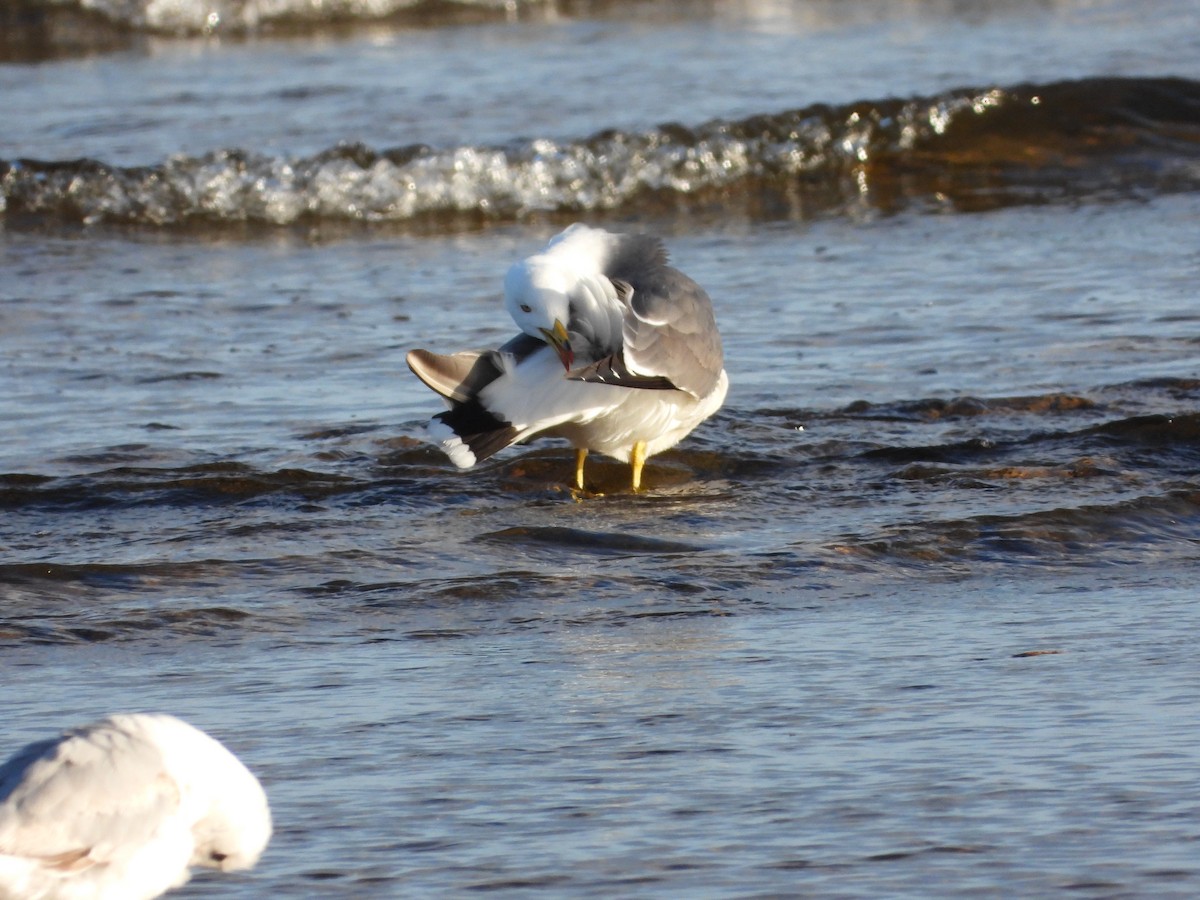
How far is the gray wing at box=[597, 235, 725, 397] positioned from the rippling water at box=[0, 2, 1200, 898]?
338 mm

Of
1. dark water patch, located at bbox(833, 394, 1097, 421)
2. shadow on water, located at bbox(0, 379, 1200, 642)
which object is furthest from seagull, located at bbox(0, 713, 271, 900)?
dark water patch, located at bbox(833, 394, 1097, 421)

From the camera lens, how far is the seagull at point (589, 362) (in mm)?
5242

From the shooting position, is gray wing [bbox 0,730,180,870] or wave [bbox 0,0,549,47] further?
wave [bbox 0,0,549,47]

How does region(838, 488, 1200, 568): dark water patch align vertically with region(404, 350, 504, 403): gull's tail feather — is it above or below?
below

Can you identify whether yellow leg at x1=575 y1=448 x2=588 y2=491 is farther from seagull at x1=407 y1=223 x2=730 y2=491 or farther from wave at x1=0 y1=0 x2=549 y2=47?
wave at x1=0 y1=0 x2=549 y2=47

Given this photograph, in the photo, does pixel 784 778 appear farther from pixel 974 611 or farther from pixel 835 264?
pixel 835 264

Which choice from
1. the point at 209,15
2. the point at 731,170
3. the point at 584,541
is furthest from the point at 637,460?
the point at 209,15

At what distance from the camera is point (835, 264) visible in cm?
873

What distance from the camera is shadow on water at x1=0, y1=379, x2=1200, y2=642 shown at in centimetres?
446

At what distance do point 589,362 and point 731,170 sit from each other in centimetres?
606

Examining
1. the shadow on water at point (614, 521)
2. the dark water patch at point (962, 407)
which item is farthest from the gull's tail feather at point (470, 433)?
the dark water patch at point (962, 407)

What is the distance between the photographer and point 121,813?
8.48 ft

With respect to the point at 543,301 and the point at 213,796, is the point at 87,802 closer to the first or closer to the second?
the point at 213,796

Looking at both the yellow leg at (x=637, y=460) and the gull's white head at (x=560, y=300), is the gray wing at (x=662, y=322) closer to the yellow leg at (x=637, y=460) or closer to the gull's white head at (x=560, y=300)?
the gull's white head at (x=560, y=300)
